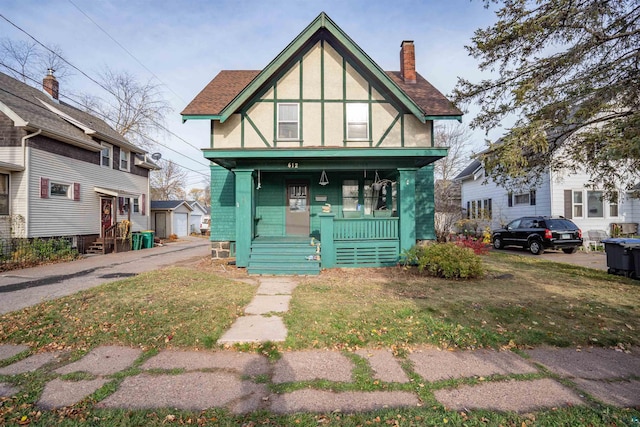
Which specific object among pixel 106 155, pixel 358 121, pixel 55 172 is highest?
pixel 106 155

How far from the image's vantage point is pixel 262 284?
755 cm

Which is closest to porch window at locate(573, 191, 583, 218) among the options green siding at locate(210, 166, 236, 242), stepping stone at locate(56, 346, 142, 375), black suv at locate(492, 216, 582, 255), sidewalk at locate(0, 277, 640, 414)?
black suv at locate(492, 216, 582, 255)

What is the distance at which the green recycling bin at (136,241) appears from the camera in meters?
17.8

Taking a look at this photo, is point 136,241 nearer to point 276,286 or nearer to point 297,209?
point 297,209

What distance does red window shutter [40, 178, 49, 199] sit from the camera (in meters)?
13.3

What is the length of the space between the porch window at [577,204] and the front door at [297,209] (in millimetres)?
13917

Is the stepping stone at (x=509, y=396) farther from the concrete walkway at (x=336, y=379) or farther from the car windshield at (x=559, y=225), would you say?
the car windshield at (x=559, y=225)

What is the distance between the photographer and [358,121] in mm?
10555

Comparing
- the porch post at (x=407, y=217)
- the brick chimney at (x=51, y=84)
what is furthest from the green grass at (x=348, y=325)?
the brick chimney at (x=51, y=84)

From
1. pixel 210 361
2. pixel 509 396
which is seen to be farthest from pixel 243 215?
pixel 509 396

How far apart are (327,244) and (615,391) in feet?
22.6

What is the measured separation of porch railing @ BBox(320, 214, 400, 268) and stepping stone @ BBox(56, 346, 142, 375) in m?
5.98

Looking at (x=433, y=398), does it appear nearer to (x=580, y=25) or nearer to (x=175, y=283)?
(x=175, y=283)

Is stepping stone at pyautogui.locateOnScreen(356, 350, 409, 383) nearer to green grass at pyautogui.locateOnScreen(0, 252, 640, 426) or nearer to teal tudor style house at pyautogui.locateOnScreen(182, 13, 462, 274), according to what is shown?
green grass at pyautogui.locateOnScreen(0, 252, 640, 426)
